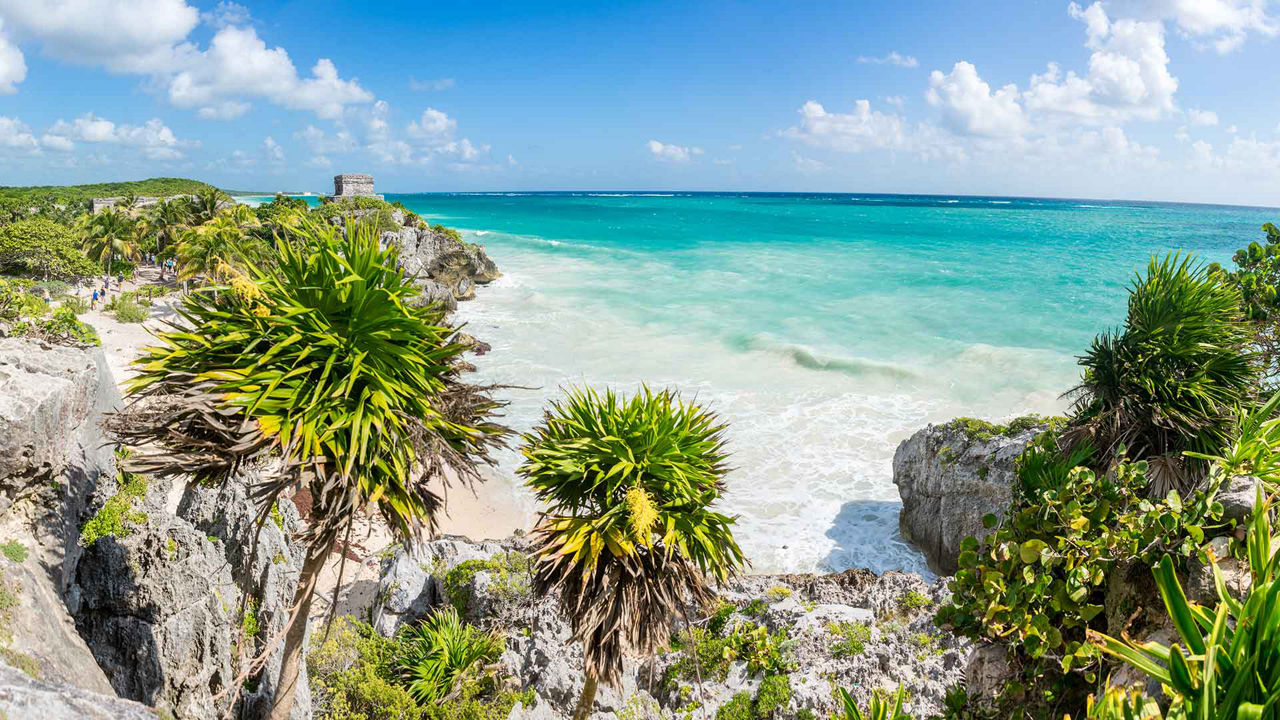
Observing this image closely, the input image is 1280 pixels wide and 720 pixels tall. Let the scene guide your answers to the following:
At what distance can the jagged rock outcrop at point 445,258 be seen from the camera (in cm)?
5128

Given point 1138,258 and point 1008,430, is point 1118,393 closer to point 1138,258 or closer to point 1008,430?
point 1008,430

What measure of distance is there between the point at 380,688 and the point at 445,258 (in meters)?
48.7

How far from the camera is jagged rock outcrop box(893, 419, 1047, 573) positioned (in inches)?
590

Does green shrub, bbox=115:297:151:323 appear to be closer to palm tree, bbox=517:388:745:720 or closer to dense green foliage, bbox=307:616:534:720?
dense green foliage, bbox=307:616:534:720

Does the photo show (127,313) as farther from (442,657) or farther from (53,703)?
(53,703)

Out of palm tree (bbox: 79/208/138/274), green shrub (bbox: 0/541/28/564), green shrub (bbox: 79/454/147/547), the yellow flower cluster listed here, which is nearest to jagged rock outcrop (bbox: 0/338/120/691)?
green shrub (bbox: 0/541/28/564)

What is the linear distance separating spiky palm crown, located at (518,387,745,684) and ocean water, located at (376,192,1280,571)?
1.37 metres

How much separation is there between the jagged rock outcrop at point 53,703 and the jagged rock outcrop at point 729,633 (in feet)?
14.5

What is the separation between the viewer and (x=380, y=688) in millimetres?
9773

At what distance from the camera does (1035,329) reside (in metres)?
41.1

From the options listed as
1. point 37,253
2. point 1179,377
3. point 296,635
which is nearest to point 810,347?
point 1179,377

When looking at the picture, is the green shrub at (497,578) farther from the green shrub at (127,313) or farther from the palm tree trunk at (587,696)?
the green shrub at (127,313)

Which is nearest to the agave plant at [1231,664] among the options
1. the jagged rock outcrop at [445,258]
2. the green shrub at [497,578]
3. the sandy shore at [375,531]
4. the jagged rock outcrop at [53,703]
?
the jagged rock outcrop at [53,703]

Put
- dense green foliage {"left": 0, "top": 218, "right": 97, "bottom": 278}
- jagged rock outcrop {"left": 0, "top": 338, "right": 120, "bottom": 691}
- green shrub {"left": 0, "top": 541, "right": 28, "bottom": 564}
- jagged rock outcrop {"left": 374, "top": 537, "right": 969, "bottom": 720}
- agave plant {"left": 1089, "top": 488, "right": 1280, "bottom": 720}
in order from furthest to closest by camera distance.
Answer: dense green foliage {"left": 0, "top": 218, "right": 97, "bottom": 278} → jagged rock outcrop {"left": 374, "top": 537, "right": 969, "bottom": 720} → green shrub {"left": 0, "top": 541, "right": 28, "bottom": 564} → jagged rock outcrop {"left": 0, "top": 338, "right": 120, "bottom": 691} → agave plant {"left": 1089, "top": 488, "right": 1280, "bottom": 720}
